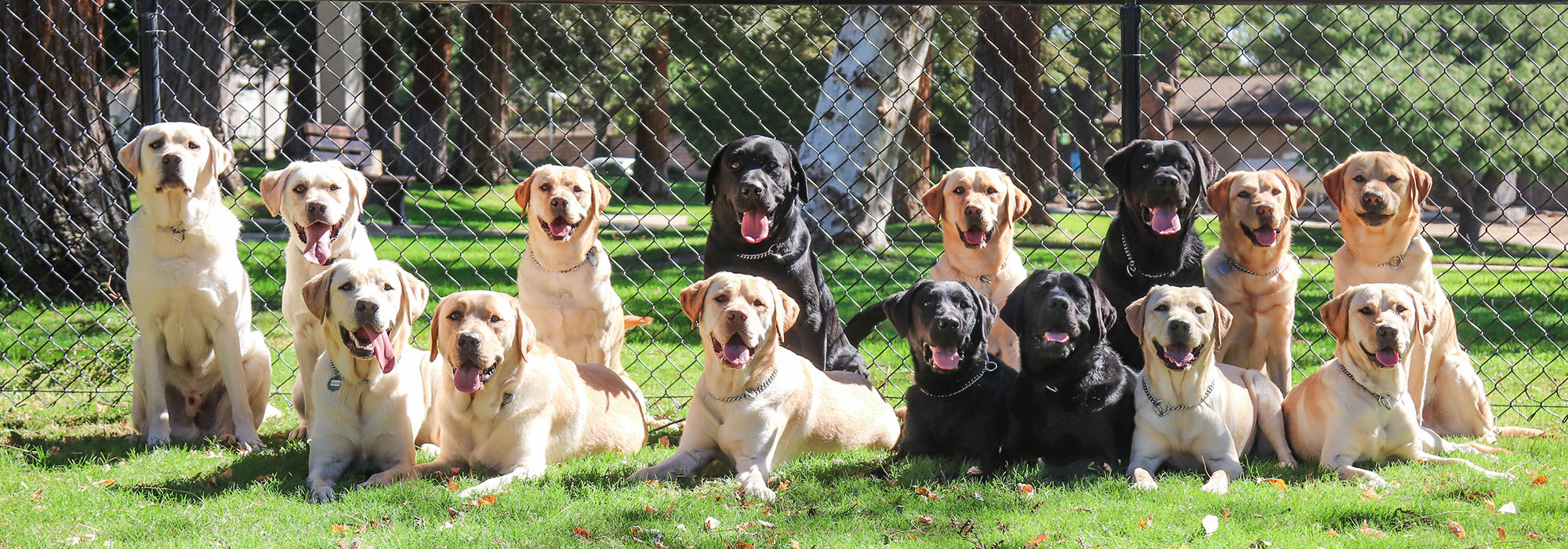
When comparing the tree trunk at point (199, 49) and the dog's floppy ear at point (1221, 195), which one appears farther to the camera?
the tree trunk at point (199, 49)

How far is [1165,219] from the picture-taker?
5227mm

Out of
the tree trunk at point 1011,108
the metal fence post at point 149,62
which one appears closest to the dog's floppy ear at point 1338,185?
the metal fence post at point 149,62

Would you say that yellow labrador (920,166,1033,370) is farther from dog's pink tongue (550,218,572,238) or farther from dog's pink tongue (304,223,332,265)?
dog's pink tongue (304,223,332,265)

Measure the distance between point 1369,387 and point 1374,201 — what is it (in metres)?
0.94

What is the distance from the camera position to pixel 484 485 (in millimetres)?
4500

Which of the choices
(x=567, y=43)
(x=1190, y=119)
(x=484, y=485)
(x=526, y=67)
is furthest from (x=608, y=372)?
(x=1190, y=119)

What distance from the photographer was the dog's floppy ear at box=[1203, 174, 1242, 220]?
5.34 m

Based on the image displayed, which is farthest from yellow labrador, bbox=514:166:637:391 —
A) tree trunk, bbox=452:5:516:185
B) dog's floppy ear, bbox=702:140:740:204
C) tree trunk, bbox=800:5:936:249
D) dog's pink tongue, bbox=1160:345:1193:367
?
tree trunk, bbox=452:5:516:185

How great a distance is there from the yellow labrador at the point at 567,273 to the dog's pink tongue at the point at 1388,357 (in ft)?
9.82

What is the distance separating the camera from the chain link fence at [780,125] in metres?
7.09

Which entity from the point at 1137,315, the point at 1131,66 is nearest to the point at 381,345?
the point at 1137,315

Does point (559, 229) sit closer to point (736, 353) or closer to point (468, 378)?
point (468, 378)

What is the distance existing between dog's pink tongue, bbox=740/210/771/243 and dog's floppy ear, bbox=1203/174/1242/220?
191 centimetres

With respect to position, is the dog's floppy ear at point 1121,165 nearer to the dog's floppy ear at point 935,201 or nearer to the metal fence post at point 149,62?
the dog's floppy ear at point 935,201
